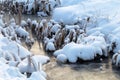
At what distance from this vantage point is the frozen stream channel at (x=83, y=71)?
20.3 feet

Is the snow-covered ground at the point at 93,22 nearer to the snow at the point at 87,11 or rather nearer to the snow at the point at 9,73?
the snow at the point at 87,11

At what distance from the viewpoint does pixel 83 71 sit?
6.47 m

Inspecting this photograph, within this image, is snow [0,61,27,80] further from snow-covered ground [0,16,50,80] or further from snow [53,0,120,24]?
snow [53,0,120,24]

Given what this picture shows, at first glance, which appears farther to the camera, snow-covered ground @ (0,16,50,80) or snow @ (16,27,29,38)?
snow @ (16,27,29,38)

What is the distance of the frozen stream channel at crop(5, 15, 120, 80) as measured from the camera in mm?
6188

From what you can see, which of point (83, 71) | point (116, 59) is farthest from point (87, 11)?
point (83, 71)

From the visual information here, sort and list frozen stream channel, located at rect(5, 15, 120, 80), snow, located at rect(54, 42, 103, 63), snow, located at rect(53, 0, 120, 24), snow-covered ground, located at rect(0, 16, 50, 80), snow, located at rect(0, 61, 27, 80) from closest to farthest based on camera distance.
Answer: snow, located at rect(0, 61, 27, 80), snow-covered ground, located at rect(0, 16, 50, 80), frozen stream channel, located at rect(5, 15, 120, 80), snow, located at rect(54, 42, 103, 63), snow, located at rect(53, 0, 120, 24)

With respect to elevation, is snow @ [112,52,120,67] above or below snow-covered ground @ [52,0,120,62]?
below

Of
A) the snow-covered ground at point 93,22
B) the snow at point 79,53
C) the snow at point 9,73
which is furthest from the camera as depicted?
the snow-covered ground at point 93,22

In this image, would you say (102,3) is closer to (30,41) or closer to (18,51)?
(30,41)

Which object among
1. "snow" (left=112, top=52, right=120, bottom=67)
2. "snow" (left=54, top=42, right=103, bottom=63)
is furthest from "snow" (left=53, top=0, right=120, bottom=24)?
"snow" (left=112, top=52, right=120, bottom=67)

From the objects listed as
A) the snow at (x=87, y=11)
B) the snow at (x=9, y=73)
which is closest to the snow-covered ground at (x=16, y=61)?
the snow at (x=9, y=73)

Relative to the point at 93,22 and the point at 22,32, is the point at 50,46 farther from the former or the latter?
the point at 93,22

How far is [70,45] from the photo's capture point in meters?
7.02
